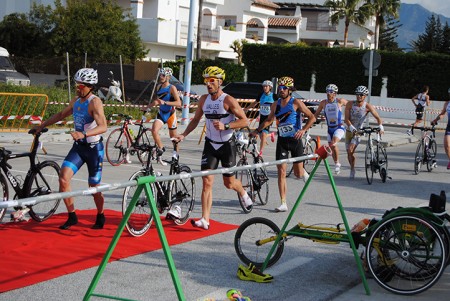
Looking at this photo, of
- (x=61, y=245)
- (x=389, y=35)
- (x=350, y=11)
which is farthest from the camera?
(x=389, y=35)

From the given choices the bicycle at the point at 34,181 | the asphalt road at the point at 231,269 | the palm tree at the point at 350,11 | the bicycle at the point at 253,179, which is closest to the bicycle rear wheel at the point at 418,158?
the asphalt road at the point at 231,269

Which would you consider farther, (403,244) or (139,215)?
(139,215)

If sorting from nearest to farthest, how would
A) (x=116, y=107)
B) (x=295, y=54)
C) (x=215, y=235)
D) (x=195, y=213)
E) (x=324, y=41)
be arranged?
(x=215, y=235), (x=195, y=213), (x=116, y=107), (x=295, y=54), (x=324, y=41)

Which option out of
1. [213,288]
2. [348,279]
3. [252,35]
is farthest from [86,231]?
[252,35]

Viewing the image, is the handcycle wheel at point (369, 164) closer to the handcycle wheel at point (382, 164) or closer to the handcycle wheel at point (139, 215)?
the handcycle wheel at point (382, 164)

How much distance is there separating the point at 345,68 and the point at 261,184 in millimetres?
37684

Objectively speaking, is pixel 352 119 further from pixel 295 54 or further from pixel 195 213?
pixel 295 54

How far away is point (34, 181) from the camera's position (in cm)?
945

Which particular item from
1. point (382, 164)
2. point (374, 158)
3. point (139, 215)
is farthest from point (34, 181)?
point (382, 164)

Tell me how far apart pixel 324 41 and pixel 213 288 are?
79.2m

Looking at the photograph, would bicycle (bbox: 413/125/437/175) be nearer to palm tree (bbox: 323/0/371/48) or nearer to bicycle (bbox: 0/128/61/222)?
bicycle (bbox: 0/128/61/222)

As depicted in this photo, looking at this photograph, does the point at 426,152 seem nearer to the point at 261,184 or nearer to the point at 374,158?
the point at 374,158

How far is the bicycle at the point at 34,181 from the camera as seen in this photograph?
8969mm

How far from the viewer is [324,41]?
277ft
